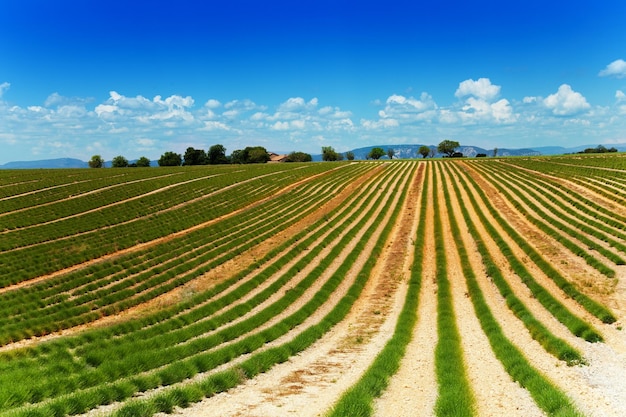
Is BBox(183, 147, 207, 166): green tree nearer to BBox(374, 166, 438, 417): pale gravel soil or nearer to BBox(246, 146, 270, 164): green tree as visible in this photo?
BBox(246, 146, 270, 164): green tree

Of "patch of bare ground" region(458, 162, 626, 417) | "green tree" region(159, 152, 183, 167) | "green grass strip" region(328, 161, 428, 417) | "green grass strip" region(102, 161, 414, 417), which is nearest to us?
"green grass strip" region(102, 161, 414, 417)

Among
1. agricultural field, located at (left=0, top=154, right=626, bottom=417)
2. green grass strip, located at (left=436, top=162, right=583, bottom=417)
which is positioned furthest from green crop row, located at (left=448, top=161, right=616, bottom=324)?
green grass strip, located at (left=436, top=162, right=583, bottom=417)

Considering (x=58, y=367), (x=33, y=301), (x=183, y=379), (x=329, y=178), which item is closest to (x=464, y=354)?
(x=183, y=379)

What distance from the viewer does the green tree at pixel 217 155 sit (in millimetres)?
185538

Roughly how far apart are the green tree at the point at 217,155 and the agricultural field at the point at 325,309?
431 ft

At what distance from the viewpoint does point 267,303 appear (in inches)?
937

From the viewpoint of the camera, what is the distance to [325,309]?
22.6 m

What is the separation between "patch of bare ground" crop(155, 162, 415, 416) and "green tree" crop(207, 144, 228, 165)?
6504 inches

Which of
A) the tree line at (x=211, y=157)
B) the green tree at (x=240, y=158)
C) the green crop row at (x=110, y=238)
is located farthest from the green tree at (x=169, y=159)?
the green crop row at (x=110, y=238)

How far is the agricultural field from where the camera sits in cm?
1109

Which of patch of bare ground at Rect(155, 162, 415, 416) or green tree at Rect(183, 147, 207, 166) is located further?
green tree at Rect(183, 147, 207, 166)

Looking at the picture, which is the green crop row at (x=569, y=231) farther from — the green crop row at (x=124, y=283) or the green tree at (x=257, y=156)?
the green tree at (x=257, y=156)

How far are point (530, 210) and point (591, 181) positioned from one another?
18.7 meters

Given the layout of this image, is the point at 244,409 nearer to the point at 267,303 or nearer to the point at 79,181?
the point at 267,303
